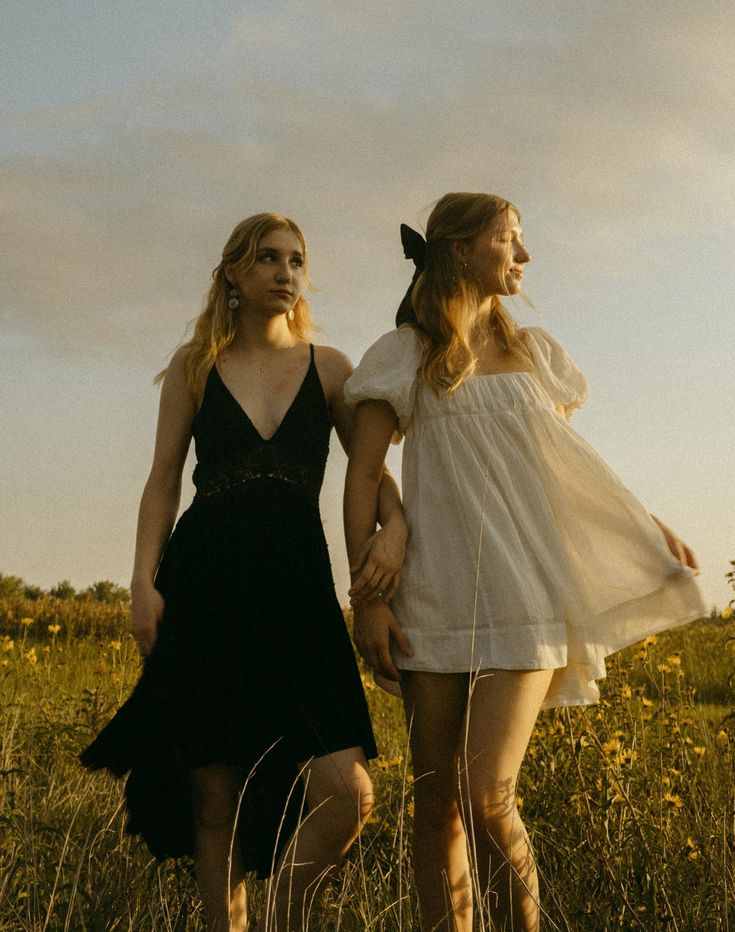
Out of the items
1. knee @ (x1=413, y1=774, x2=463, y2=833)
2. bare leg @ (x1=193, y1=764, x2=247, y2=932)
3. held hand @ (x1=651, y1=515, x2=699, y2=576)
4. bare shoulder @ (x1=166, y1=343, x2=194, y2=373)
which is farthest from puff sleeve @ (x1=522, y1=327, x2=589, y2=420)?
bare leg @ (x1=193, y1=764, x2=247, y2=932)

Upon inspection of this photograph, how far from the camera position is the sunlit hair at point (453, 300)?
3027mm

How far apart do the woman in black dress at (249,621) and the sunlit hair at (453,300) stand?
376 mm

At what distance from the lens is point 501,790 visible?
269cm

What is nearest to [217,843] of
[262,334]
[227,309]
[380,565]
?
[380,565]

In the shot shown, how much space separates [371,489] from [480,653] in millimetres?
565

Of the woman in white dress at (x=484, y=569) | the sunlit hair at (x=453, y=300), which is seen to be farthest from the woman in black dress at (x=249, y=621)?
the sunlit hair at (x=453, y=300)

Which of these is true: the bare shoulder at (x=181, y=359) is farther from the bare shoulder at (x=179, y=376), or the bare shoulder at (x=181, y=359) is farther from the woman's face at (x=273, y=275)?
the woman's face at (x=273, y=275)

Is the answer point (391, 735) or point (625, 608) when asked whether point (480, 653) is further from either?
point (391, 735)

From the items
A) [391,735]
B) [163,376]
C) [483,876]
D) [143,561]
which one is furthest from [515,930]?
[391,735]

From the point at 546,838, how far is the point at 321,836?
1.06 meters

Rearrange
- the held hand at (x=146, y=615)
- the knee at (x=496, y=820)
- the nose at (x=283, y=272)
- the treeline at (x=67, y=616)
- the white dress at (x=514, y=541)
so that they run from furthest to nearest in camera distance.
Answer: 1. the treeline at (x=67, y=616)
2. the nose at (x=283, y=272)
3. the held hand at (x=146, y=615)
4. the white dress at (x=514, y=541)
5. the knee at (x=496, y=820)

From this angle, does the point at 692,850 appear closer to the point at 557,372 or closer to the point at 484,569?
the point at 484,569

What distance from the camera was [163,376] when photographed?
343 centimetres

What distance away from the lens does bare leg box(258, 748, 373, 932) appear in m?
2.75
